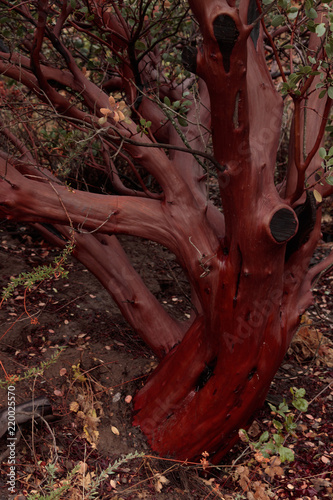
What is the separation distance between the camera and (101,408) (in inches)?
121

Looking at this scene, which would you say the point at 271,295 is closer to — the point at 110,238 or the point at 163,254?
the point at 110,238

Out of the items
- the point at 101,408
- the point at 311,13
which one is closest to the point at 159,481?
the point at 101,408

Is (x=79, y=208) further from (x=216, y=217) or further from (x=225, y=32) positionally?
(x=225, y=32)

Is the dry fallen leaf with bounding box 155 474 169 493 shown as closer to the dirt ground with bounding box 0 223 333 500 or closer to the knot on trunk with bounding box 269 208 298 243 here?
the dirt ground with bounding box 0 223 333 500

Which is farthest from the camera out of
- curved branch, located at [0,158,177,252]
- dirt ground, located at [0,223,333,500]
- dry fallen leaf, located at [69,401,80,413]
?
dry fallen leaf, located at [69,401,80,413]

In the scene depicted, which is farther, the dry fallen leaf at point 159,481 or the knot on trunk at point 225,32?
the dry fallen leaf at point 159,481

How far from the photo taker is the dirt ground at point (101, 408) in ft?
8.69

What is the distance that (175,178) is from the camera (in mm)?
2973

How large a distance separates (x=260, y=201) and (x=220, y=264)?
1.44 ft

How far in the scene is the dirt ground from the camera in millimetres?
2648
